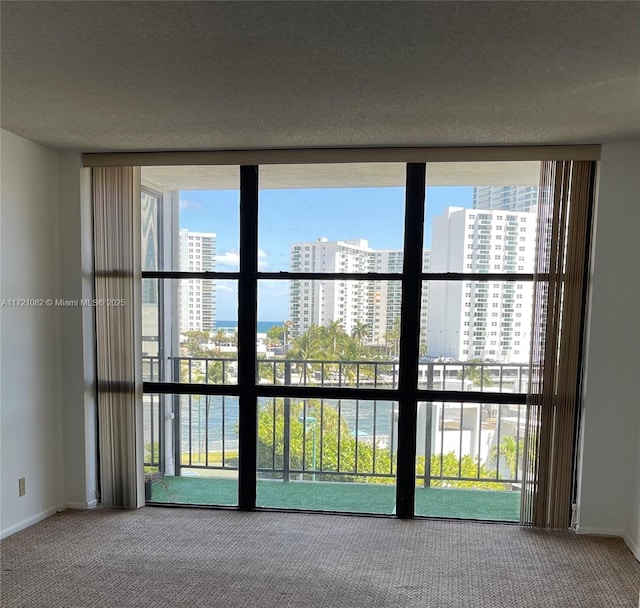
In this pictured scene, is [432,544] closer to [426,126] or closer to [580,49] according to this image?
[426,126]

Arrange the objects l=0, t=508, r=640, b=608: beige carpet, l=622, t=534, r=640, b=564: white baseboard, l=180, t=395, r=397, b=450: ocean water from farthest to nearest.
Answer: l=180, t=395, r=397, b=450: ocean water < l=622, t=534, r=640, b=564: white baseboard < l=0, t=508, r=640, b=608: beige carpet

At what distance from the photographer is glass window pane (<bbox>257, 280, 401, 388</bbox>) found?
11.2 ft

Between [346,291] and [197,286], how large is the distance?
1.10 meters

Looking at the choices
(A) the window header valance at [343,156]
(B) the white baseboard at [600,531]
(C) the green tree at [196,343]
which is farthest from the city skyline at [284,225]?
(B) the white baseboard at [600,531]

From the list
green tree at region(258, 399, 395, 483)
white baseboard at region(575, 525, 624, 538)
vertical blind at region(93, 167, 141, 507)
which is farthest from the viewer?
green tree at region(258, 399, 395, 483)

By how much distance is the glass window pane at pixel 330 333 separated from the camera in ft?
11.2

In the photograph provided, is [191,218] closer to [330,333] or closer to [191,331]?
[191,331]

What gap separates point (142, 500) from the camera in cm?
349

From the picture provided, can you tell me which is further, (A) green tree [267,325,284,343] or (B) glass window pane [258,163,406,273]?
(A) green tree [267,325,284,343]

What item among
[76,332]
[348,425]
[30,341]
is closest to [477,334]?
[348,425]

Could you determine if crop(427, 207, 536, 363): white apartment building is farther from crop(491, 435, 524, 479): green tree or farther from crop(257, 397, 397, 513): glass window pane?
crop(257, 397, 397, 513): glass window pane

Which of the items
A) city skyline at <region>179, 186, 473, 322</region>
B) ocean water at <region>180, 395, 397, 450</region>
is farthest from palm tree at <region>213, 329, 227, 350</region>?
ocean water at <region>180, 395, 397, 450</region>

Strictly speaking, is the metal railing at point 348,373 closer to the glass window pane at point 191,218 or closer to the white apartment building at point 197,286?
the white apartment building at point 197,286

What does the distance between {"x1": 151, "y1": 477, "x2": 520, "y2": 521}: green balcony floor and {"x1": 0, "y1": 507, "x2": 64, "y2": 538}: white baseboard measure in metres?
0.66
